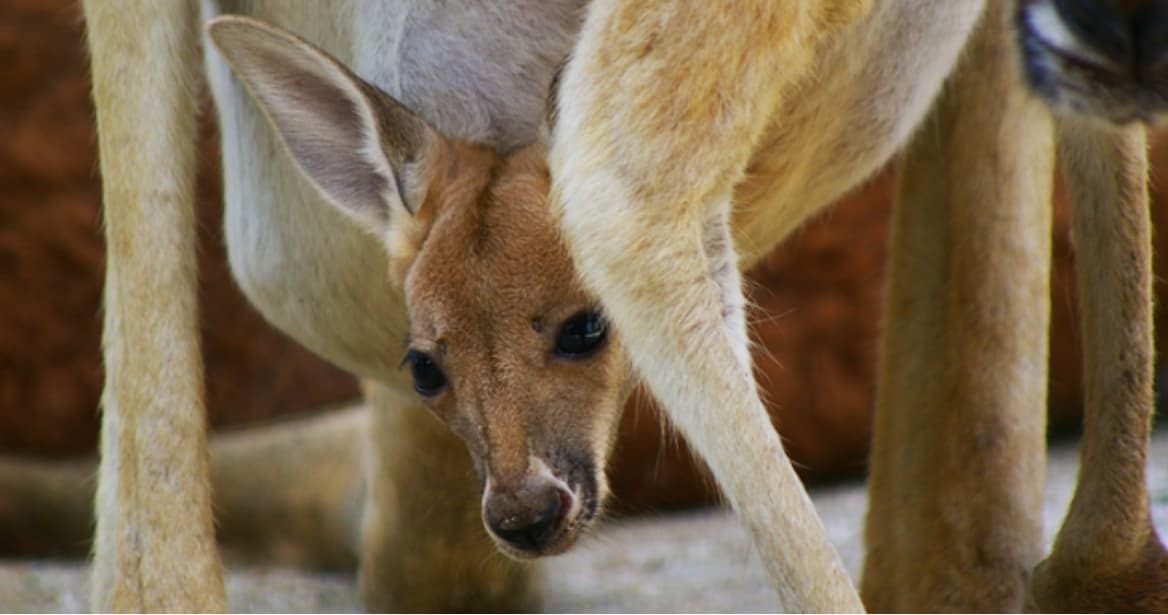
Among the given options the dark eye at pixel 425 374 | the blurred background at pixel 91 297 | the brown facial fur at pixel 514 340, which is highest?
the brown facial fur at pixel 514 340

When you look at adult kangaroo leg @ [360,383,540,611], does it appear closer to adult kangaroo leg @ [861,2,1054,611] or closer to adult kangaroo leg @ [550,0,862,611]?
adult kangaroo leg @ [861,2,1054,611]

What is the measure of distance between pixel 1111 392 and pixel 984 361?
11.2 inches

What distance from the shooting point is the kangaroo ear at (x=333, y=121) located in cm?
266

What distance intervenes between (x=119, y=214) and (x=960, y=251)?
4.77ft

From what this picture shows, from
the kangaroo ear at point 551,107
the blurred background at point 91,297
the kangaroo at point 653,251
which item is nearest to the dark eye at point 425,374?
the kangaroo at point 653,251

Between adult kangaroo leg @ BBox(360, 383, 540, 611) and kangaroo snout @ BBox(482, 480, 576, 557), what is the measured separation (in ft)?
4.43

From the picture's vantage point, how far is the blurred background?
5.55 m

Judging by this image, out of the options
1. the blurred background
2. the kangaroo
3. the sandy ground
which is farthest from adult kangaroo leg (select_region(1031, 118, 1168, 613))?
the blurred background

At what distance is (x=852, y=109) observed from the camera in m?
Answer: 2.83

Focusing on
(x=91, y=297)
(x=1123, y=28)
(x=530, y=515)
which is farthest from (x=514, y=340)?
(x=91, y=297)

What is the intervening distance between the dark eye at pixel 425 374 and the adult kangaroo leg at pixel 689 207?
0.43 metres

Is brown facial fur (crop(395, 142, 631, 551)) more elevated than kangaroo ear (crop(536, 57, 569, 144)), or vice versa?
kangaroo ear (crop(536, 57, 569, 144))

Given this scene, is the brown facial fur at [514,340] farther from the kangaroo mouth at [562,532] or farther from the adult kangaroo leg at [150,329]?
the adult kangaroo leg at [150,329]

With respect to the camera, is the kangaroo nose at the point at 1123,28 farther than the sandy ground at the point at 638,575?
No
